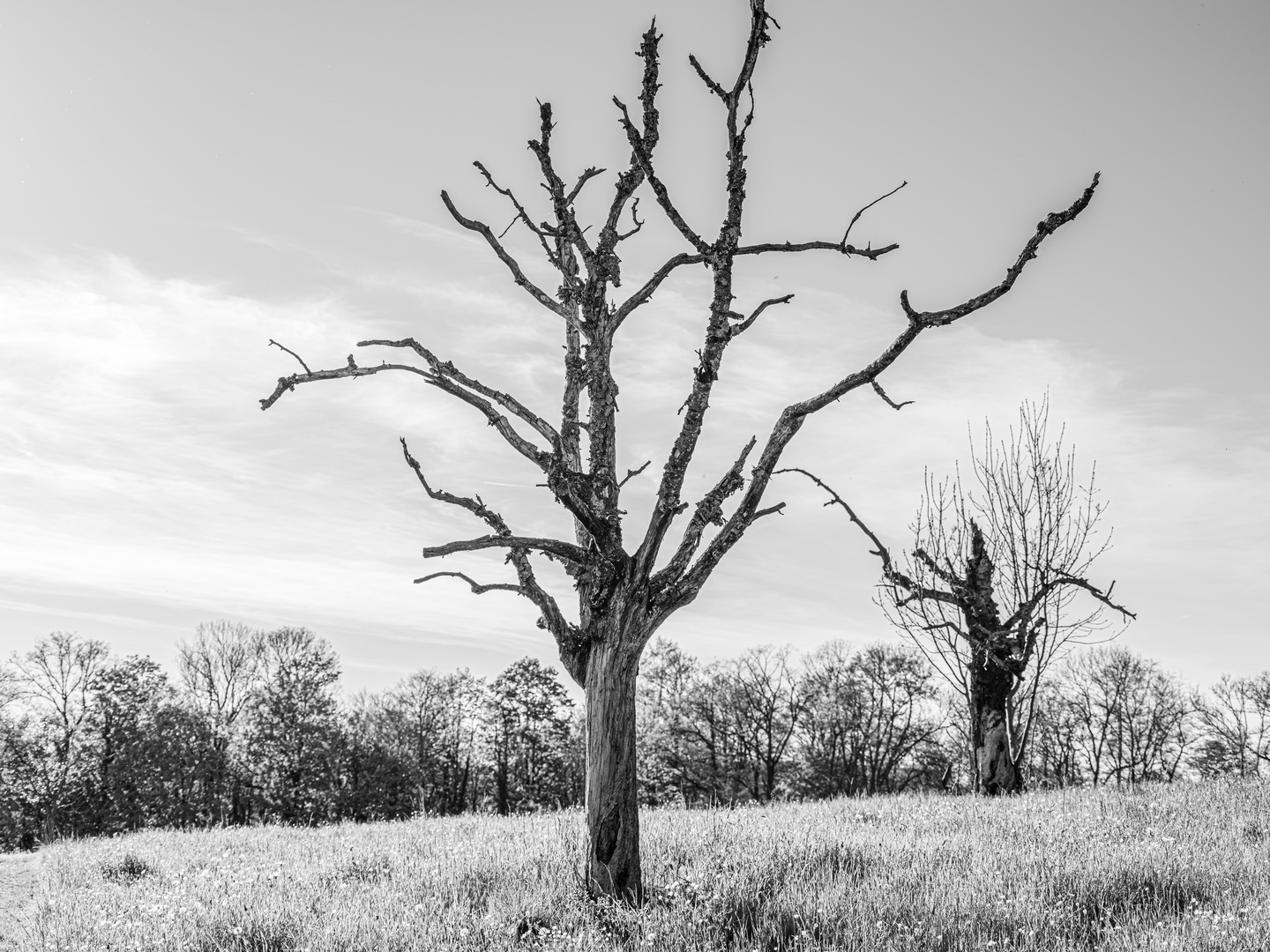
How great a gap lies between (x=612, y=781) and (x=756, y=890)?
1.56 meters

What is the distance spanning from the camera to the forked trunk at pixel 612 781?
6.95 metres

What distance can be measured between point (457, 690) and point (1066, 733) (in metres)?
38.7

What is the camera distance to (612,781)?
6.97 m

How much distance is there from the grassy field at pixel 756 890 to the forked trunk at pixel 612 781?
0.89 ft

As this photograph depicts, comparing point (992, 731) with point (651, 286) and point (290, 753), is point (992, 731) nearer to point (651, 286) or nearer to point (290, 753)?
point (651, 286)

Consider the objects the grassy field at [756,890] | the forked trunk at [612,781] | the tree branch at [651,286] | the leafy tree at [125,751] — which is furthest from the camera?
the leafy tree at [125,751]

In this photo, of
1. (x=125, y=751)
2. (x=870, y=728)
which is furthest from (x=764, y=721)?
(x=125, y=751)

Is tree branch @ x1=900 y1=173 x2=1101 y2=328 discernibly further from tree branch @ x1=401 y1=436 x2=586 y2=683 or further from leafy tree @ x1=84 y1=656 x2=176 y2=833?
leafy tree @ x1=84 y1=656 x2=176 y2=833

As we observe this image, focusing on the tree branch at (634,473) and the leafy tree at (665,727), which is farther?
the leafy tree at (665,727)

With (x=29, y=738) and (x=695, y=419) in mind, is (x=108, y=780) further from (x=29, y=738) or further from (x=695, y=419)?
(x=695, y=419)

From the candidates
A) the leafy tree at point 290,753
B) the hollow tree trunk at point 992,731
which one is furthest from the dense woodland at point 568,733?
Result: the hollow tree trunk at point 992,731

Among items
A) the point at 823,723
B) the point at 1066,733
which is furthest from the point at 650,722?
the point at 1066,733

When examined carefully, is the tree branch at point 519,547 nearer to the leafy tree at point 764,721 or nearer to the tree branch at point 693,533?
the tree branch at point 693,533

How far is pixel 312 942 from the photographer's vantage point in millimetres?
6281
